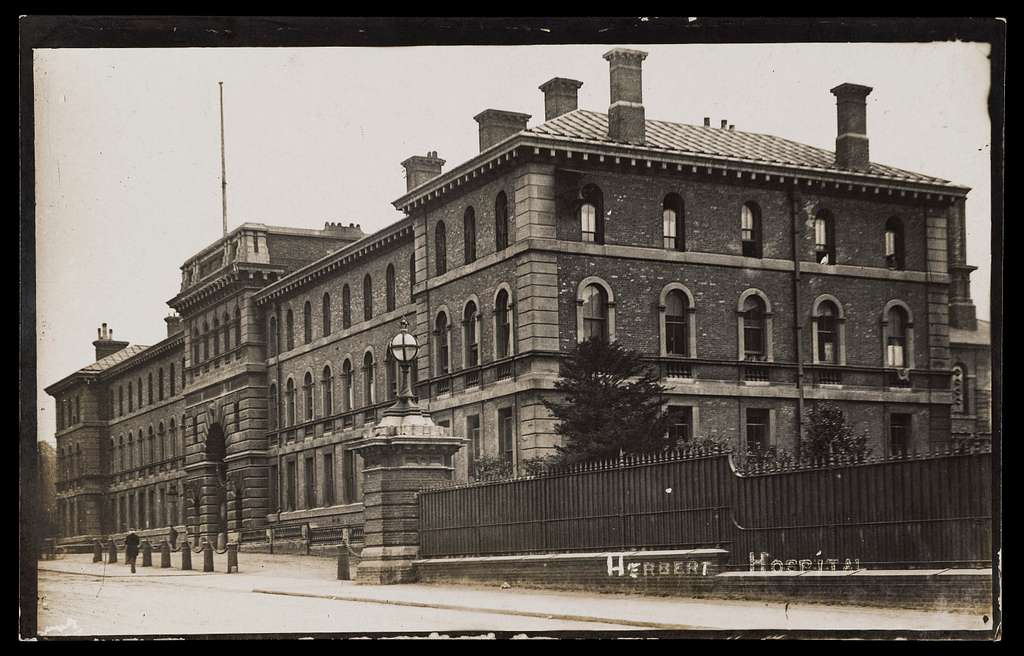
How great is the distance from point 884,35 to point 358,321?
103 ft

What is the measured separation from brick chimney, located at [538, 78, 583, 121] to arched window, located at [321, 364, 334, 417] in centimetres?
1551

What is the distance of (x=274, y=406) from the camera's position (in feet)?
181

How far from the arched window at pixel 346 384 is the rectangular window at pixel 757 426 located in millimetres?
15897

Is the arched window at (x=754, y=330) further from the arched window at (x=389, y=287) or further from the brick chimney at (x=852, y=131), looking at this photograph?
the arched window at (x=389, y=287)

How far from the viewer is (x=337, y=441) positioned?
162 feet

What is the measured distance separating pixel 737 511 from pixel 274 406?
112ft

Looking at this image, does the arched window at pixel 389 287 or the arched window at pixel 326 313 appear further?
the arched window at pixel 326 313

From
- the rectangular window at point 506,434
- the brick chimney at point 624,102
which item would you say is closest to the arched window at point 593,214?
the brick chimney at point 624,102

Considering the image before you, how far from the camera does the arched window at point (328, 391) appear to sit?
5084cm

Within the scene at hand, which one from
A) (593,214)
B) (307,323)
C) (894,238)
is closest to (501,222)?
(593,214)

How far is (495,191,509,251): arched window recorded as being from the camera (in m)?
37.5

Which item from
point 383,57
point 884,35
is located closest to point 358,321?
point 383,57

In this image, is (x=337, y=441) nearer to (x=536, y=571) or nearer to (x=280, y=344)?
(x=280, y=344)

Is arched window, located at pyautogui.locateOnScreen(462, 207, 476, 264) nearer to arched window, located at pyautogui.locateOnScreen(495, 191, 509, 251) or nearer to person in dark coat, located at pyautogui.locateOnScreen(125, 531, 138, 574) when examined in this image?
arched window, located at pyautogui.locateOnScreen(495, 191, 509, 251)
